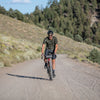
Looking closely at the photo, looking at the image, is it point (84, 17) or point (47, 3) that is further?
point (47, 3)

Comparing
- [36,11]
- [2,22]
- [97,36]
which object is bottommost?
[97,36]

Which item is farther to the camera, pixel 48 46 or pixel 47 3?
pixel 47 3

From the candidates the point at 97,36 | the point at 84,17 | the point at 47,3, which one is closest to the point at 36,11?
the point at 47,3

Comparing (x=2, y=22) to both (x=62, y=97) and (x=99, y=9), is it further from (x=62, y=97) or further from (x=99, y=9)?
(x=99, y=9)

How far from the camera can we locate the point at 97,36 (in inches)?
4321

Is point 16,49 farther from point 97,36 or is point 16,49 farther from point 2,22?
point 97,36

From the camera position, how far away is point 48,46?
6.70 meters

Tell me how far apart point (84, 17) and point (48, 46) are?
129 m

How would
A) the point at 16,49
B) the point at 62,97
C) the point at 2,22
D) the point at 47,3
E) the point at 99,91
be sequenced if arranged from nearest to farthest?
the point at 62,97 < the point at 99,91 < the point at 16,49 < the point at 2,22 < the point at 47,3

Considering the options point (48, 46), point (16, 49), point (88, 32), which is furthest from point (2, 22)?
point (88, 32)

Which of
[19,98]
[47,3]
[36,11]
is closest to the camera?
[19,98]

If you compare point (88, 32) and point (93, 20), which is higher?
point (93, 20)

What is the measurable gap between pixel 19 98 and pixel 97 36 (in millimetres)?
110746

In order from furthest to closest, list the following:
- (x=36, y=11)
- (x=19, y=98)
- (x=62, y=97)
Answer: (x=36, y=11) → (x=62, y=97) → (x=19, y=98)
